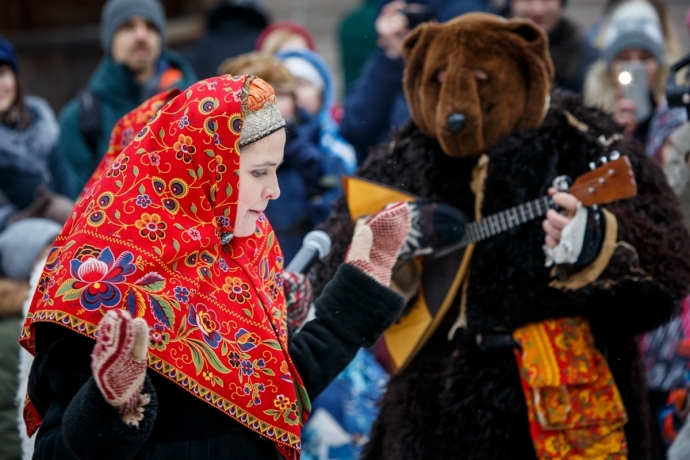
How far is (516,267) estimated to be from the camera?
10.2ft

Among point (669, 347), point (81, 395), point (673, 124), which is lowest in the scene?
point (669, 347)

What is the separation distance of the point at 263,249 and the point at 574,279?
956mm

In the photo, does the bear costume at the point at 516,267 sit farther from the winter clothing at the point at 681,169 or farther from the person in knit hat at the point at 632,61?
the person in knit hat at the point at 632,61

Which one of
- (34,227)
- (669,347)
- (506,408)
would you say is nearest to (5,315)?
(34,227)

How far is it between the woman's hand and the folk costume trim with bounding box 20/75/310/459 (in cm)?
93

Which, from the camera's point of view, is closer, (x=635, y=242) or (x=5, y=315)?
(x=635, y=242)

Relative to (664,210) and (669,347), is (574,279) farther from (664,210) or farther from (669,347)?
(669,347)

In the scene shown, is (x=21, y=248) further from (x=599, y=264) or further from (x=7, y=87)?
(x=599, y=264)

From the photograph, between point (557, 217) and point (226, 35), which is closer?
point (557, 217)

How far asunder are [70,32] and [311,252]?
19.9 feet

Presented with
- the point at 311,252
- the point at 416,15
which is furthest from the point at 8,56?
the point at 311,252

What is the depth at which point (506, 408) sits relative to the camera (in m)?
3.10

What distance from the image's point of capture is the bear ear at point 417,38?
129 inches

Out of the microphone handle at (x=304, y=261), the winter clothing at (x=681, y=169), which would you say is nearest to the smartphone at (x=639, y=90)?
the winter clothing at (x=681, y=169)
